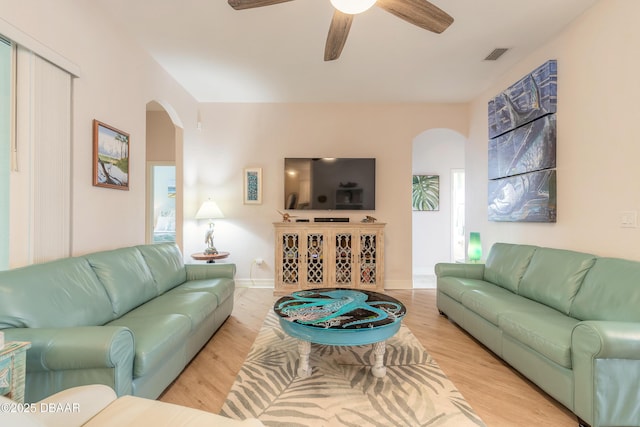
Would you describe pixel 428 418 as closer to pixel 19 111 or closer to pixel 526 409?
pixel 526 409

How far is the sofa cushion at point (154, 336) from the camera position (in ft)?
4.97

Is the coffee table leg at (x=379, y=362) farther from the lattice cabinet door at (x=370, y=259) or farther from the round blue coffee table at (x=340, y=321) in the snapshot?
the lattice cabinet door at (x=370, y=259)

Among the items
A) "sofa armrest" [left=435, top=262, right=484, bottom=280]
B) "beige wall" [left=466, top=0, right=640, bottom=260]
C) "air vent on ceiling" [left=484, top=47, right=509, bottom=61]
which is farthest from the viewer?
"sofa armrest" [left=435, top=262, right=484, bottom=280]

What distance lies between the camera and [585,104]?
7.97 ft

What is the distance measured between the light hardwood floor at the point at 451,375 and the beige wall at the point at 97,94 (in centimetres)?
129

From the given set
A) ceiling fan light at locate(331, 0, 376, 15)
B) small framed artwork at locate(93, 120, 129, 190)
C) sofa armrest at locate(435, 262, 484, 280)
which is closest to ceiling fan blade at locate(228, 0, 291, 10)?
ceiling fan light at locate(331, 0, 376, 15)

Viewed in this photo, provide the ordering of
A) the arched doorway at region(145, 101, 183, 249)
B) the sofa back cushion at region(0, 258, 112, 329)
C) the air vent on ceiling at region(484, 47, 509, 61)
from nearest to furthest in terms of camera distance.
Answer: the sofa back cushion at region(0, 258, 112, 329), the air vent on ceiling at region(484, 47, 509, 61), the arched doorway at region(145, 101, 183, 249)

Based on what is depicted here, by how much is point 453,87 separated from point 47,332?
4.51 m

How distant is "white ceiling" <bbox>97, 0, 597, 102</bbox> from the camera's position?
238cm

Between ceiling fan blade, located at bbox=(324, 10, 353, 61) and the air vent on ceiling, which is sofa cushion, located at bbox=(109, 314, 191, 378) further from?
the air vent on ceiling

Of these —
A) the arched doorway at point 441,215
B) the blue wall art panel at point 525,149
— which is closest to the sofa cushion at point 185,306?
the blue wall art panel at point 525,149

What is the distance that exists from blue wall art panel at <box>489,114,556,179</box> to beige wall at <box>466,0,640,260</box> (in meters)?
0.08

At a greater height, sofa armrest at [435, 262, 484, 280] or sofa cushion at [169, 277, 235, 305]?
sofa armrest at [435, 262, 484, 280]

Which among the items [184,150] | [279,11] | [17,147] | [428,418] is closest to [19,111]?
[17,147]
